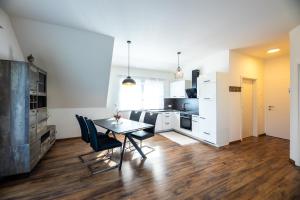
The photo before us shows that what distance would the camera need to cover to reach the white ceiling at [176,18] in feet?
7.09

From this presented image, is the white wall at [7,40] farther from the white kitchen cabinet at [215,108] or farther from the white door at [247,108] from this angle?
the white door at [247,108]

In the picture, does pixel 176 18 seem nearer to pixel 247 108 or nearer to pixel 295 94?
pixel 295 94

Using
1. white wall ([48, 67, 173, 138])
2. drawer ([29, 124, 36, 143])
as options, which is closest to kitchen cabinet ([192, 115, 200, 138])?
white wall ([48, 67, 173, 138])

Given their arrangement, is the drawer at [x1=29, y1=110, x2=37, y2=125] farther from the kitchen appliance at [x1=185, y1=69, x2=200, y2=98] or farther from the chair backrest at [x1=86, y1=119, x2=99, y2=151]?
the kitchen appliance at [x1=185, y1=69, x2=200, y2=98]

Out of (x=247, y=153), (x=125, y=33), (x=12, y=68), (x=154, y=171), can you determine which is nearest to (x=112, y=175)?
(x=154, y=171)

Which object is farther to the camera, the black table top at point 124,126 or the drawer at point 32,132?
the black table top at point 124,126

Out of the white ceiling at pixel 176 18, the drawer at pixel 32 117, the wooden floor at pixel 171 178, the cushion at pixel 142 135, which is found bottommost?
the wooden floor at pixel 171 178

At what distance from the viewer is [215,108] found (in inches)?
149

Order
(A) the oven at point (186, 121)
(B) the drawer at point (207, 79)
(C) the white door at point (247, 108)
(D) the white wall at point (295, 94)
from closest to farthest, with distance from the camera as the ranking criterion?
(D) the white wall at point (295, 94), (B) the drawer at point (207, 79), (C) the white door at point (247, 108), (A) the oven at point (186, 121)

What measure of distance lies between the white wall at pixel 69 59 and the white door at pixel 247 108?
14.1 ft

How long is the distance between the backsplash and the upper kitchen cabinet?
14.6 inches

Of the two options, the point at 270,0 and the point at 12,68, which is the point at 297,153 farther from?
the point at 12,68

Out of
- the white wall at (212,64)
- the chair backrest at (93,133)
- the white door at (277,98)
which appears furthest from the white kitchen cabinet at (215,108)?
the chair backrest at (93,133)

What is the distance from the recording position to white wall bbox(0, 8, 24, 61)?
2.50m
